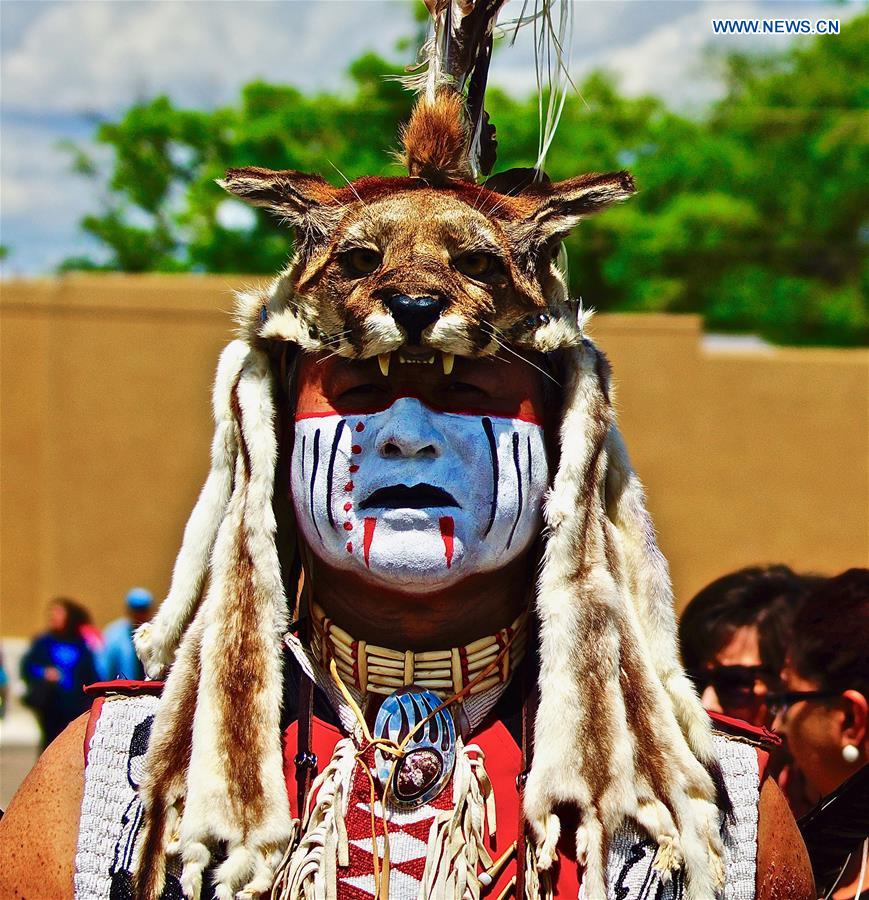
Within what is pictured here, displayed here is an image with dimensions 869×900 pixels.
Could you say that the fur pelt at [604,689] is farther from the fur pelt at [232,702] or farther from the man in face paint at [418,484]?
the fur pelt at [232,702]

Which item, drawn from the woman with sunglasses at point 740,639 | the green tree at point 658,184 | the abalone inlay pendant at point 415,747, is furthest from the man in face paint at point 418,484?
the green tree at point 658,184

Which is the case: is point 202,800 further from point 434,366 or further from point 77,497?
point 77,497

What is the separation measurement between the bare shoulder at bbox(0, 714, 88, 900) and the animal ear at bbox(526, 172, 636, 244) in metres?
1.21

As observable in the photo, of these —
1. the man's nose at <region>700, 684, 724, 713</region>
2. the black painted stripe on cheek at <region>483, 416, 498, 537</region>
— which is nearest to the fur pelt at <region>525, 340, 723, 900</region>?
the black painted stripe on cheek at <region>483, 416, 498, 537</region>

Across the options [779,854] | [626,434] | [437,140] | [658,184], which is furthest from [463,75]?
[658,184]

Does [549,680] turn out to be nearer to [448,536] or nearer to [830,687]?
[448,536]

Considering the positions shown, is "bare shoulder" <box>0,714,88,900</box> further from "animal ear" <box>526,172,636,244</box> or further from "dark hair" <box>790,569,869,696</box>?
"dark hair" <box>790,569,869,696</box>

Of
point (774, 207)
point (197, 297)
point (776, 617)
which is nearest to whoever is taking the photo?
point (776, 617)

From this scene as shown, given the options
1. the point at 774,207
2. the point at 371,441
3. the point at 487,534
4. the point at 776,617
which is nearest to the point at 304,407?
the point at 371,441

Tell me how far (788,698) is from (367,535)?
180cm

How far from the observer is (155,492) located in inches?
530

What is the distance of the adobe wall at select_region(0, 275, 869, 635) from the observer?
43.8 ft

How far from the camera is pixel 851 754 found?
3.28 m

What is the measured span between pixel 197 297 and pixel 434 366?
1140 cm
